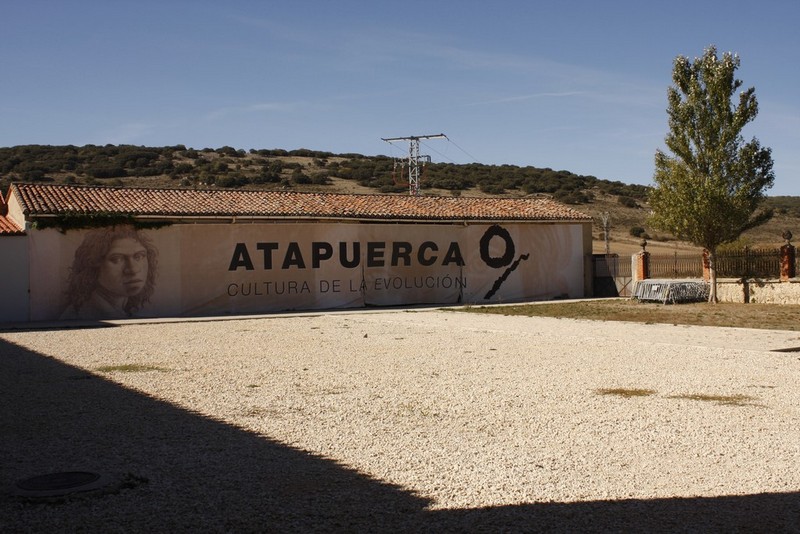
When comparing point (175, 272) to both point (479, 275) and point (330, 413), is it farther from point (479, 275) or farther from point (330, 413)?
point (330, 413)

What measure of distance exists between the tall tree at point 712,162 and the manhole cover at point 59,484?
27.6 m

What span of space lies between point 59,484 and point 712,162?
29.0 m

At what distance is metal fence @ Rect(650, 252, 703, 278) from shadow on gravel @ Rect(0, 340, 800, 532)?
2890 cm

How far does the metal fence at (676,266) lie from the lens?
34.0 metres

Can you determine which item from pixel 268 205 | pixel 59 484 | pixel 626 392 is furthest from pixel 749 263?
pixel 59 484

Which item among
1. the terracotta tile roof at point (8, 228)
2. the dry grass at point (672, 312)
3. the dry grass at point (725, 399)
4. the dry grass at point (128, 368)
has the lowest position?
the dry grass at point (128, 368)

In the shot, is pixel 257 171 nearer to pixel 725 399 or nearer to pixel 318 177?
pixel 318 177

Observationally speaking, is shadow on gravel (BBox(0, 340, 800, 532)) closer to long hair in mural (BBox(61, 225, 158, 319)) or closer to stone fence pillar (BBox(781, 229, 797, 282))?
long hair in mural (BBox(61, 225, 158, 319))

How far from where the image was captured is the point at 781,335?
17.8 metres

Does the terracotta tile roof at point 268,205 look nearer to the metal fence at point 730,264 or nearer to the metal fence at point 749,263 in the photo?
the metal fence at point 730,264

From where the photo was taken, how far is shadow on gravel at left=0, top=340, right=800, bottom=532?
527 centimetres

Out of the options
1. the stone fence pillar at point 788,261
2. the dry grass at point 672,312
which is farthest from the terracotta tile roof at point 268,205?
the stone fence pillar at point 788,261

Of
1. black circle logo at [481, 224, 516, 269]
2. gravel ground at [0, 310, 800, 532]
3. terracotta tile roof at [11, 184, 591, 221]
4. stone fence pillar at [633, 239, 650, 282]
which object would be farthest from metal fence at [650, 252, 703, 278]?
gravel ground at [0, 310, 800, 532]

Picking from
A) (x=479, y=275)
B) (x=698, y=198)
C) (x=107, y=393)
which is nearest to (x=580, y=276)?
(x=479, y=275)
